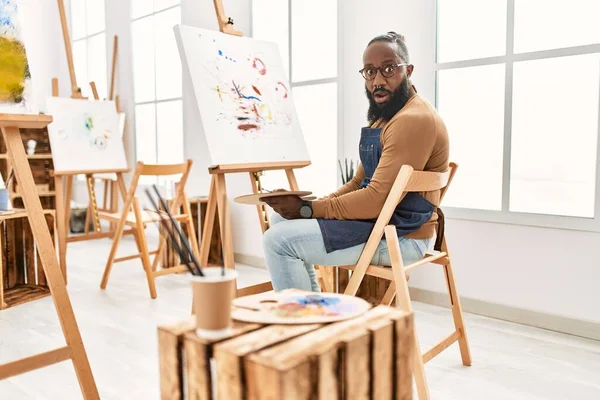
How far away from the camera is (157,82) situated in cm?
512

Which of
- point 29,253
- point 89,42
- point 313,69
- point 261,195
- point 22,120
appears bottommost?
point 29,253

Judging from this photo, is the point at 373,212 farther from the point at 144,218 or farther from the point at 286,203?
the point at 144,218

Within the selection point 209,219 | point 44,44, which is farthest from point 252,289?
point 44,44

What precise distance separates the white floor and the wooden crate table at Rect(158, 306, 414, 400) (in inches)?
35.7

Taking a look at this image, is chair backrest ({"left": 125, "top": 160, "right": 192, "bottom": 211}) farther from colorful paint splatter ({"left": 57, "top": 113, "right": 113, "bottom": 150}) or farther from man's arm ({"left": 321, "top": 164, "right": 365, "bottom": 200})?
man's arm ({"left": 321, "top": 164, "right": 365, "bottom": 200})

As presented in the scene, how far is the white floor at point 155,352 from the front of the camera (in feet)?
6.59

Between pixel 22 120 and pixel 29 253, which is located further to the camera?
pixel 29 253

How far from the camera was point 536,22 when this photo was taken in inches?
103

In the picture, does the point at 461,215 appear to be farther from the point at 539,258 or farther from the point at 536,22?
the point at 536,22

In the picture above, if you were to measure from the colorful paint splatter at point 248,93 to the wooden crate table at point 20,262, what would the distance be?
60.6 inches

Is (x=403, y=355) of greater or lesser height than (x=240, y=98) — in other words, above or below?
below

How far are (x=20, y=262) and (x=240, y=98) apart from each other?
1850 mm

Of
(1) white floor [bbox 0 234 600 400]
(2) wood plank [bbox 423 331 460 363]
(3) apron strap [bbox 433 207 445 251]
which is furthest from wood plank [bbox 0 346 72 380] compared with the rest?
(3) apron strap [bbox 433 207 445 251]

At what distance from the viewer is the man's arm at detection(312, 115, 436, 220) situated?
187 centimetres
